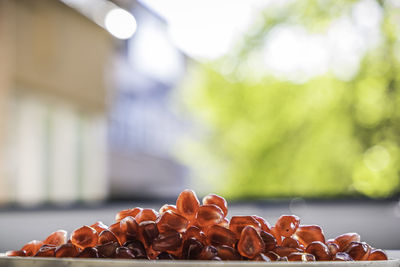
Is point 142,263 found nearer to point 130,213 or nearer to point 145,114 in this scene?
point 130,213

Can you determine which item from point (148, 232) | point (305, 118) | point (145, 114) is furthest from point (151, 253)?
point (145, 114)

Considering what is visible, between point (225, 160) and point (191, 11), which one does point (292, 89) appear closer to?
point (225, 160)

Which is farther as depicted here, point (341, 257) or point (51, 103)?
point (51, 103)

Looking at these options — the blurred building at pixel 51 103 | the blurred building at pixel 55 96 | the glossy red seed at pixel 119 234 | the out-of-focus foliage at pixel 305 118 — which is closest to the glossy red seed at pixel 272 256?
the glossy red seed at pixel 119 234

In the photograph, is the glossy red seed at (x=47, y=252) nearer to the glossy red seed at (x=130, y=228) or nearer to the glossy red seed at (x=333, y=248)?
the glossy red seed at (x=130, y=228)

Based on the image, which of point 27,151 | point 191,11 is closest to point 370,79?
point 191,11

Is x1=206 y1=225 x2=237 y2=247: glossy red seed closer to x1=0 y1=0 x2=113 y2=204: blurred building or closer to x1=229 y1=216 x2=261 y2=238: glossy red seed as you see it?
x1=229 y1=216 x2=261 y2=238: glossy red seed
